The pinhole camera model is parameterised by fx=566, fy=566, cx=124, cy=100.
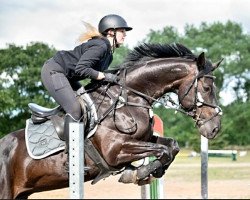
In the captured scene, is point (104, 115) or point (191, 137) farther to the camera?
point (191, 137)

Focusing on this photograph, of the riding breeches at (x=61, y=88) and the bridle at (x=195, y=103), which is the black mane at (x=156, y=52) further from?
the riding breeches at (x=61, y=88)

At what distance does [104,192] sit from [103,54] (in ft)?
36.9

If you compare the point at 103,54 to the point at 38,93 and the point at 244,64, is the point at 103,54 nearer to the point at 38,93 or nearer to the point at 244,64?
the point at 38,93

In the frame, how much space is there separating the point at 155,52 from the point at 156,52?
0.01 m

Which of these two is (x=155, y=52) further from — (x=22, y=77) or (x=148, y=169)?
(x=22, y=77)

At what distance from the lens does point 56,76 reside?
5723 millimetres

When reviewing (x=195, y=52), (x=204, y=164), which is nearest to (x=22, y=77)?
(x=195, y=52)

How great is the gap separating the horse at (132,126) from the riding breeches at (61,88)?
291 millimetres

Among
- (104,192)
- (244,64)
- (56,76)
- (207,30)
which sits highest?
(207,30)

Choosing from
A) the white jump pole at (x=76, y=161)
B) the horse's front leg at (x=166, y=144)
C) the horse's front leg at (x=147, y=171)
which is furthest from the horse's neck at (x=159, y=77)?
the white jump pole at (x=76, y=161)

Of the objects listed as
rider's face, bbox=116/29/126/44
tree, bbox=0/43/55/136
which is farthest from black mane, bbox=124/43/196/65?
tree, bbox=0/43/55/136

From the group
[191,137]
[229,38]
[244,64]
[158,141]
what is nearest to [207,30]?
[229,38]

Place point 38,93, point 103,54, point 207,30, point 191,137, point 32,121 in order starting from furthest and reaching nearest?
point 207,30 < point 191,137 < point 38,93 < point 32,121 < point 103,54

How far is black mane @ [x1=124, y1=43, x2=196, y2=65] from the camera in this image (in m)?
6.18
